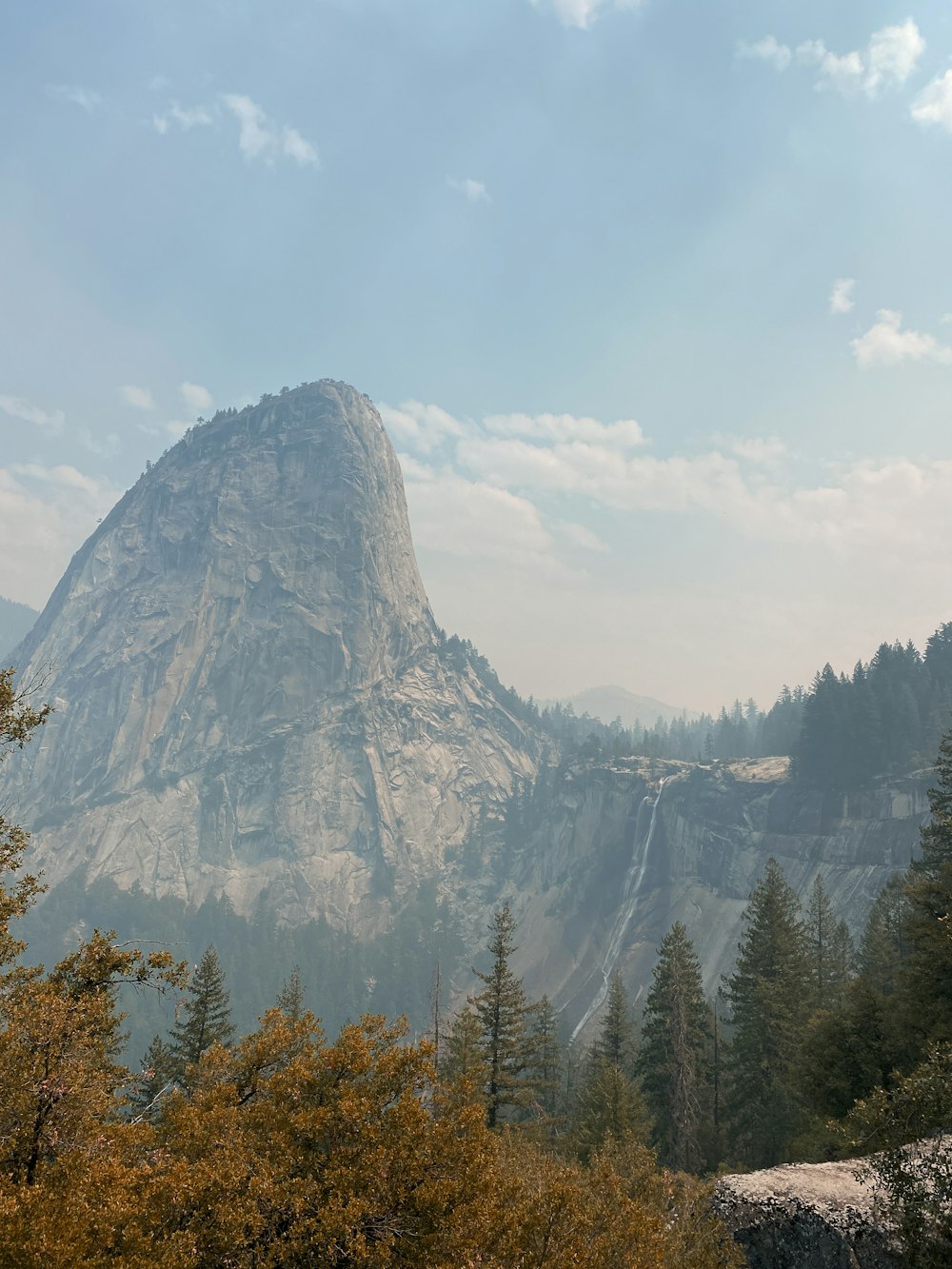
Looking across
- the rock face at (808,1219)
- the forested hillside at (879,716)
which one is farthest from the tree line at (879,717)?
the rock face at (808,1219)

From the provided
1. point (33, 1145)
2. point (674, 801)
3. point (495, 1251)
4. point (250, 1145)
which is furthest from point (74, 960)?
point (674, 801)

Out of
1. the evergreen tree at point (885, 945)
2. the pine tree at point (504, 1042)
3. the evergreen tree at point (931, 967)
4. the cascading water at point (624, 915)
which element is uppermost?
the evergreen tree at point (931, 967)

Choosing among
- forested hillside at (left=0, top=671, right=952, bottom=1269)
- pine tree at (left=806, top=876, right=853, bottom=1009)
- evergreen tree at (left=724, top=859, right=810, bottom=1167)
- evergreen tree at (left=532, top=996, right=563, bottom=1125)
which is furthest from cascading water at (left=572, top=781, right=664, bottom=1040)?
forested hillside at (left=0, top=671, right=952, bottom=1269)

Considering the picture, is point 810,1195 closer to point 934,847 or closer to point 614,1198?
point 614,1198

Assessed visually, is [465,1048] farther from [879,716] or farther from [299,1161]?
[879,716]

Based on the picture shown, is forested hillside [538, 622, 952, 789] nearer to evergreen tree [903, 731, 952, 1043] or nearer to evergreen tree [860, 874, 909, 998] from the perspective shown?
evergreen tree [860, 874, 909, 998]

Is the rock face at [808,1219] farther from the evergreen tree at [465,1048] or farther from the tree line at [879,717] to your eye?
the tree line at [879,717]
